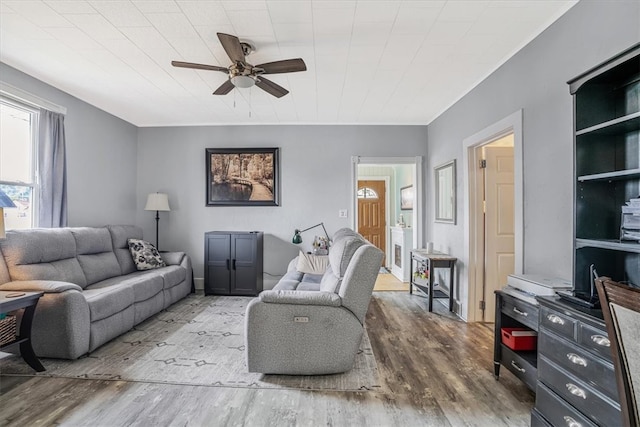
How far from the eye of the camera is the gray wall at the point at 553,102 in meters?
1.71

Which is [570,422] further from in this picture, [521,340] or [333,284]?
[333,284]

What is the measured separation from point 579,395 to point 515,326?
2.85 feet

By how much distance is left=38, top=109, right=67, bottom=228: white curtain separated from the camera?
3209mm

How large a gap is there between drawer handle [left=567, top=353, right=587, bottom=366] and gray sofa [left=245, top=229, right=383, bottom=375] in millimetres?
1109

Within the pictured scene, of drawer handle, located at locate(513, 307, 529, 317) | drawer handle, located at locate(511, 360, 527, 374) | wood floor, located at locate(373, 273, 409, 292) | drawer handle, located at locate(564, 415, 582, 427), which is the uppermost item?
drawer handle, located at locate(513, 307, 529, 317)

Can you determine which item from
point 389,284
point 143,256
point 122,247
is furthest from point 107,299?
point 389,284

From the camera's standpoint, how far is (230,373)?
7.47ft

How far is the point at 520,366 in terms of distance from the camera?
1957 mm

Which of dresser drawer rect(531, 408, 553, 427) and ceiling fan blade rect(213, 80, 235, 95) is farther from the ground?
ceiling fan blade rect(213, 80, 235, 95)

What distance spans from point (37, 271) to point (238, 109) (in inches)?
109

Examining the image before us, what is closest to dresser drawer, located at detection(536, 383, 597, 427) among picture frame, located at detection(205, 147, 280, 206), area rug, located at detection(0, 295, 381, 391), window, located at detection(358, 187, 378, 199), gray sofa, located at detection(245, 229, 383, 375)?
area rug, located at detection(0, 295, 381, 391)

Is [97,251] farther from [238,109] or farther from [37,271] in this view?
[238,109]

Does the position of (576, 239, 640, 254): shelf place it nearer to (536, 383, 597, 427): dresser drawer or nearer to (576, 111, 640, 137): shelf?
(576, 111, 640, 137): shelf

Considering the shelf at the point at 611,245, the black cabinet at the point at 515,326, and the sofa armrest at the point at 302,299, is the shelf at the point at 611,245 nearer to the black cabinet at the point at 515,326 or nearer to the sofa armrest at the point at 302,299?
the black cabinet at the point at 515,326
